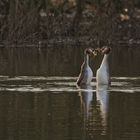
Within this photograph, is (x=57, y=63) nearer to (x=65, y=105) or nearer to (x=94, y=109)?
(x=65, y=105)

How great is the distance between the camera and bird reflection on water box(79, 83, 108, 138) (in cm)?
2016

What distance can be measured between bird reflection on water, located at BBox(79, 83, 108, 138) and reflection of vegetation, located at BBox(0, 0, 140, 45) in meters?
33.2

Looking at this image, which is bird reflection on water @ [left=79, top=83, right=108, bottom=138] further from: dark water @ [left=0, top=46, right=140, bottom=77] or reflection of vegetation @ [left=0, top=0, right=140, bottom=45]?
reflection of vegetation @ [left=0, top=0, right=140, bottom=45]

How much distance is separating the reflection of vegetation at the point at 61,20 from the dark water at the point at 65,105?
23991 mm

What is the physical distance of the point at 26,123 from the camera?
21.1 metres

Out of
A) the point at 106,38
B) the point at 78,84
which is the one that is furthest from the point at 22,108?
the point at 106,38

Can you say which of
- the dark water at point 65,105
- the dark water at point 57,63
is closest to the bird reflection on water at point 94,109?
the dark water at point 65,105

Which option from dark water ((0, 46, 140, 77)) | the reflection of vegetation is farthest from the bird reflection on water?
the reflection of vegetation

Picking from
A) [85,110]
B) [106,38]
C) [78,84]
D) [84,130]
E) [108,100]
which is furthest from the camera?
[106,38]

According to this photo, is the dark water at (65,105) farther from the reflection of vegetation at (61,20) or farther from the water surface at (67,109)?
the reflection of vegetation at (61,20)

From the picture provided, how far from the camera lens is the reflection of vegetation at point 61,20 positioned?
6322 cm

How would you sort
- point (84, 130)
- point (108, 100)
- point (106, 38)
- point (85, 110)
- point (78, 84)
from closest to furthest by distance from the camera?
point (84, 130) → point (85, 110) → point (108, 100) → point (78, 84) → point (106, 38)

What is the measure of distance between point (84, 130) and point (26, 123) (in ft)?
5.79

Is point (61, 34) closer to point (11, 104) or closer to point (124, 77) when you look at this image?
point (124, 77)
